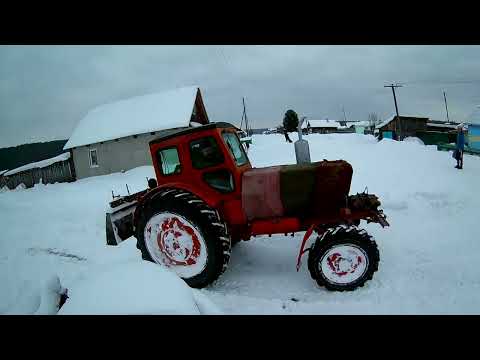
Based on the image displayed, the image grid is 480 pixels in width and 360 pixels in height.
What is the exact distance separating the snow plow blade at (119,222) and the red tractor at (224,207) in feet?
1.70

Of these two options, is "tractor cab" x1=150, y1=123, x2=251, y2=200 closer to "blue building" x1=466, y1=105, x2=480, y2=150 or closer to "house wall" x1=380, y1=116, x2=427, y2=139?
"blue building" x1=466, y1=105, x2=480, y2=150

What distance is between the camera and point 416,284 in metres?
3.40

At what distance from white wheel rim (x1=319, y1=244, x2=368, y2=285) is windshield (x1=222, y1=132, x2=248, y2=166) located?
1780 millimetres

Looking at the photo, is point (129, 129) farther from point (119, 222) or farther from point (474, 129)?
point (474, 129)

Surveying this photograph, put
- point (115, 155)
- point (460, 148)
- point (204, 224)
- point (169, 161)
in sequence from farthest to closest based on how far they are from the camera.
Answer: point (115, 155) → point (460, 148) → point (169, 161) → point (204, 224)

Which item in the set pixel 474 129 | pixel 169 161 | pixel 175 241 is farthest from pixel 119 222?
pixel 474 129

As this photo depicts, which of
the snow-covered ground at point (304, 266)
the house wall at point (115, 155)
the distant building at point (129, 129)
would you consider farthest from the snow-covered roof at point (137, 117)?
the snow-covered ground at point (304, 266)

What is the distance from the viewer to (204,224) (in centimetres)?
350

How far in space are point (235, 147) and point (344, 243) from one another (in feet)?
6.85

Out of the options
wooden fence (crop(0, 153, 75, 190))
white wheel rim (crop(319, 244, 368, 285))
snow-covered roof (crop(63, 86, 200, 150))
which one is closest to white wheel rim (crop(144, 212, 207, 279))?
white wheel rim (crop(319, 244, 368, 285))

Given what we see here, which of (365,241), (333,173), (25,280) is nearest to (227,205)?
(333,173)

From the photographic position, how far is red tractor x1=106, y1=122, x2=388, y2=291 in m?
3.53
